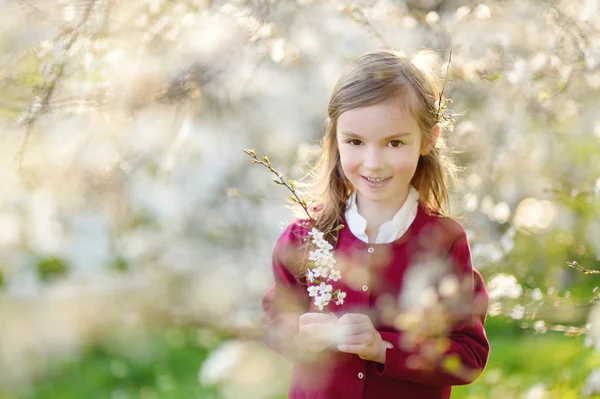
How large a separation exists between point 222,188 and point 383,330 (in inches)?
91.7

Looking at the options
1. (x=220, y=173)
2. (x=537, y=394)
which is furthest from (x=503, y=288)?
(x=220, y=173)

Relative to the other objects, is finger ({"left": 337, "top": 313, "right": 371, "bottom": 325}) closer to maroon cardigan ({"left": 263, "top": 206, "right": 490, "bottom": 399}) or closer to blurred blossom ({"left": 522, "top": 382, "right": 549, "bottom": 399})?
maroon cardigan ({"left": 263, "top": 206, "right": 490, "bottom": 399})

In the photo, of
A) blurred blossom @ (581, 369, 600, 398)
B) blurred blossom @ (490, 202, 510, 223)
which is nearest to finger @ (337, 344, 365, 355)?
blurred blossom @ (581, 369, 600, 398)

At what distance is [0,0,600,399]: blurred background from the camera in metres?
2.22

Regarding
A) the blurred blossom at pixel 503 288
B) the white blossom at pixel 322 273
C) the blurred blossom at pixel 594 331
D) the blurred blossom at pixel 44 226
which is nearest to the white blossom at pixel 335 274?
the white blossom at pixel 322 273

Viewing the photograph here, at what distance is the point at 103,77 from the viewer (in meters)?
Result: 2.21

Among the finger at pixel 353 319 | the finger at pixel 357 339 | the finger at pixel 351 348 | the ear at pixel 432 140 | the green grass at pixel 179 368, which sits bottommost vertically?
the green grass at pixel 179 368

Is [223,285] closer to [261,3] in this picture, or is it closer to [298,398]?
[261,3]

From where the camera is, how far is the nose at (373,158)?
1.49 m

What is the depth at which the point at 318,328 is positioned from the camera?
1488 millimetres

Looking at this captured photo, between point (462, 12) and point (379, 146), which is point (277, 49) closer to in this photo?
point (462, 12)

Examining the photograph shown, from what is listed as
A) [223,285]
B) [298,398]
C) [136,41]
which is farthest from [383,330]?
[223,285]

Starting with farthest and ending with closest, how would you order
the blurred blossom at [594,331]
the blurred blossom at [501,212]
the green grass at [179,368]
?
1. the blurred blossom at [501,212]
2. the green grass at [179,368]
3. the blurred blossom at [594,331]

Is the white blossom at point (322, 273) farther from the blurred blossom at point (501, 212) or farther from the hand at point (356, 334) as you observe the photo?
the blurred blossom at point (501, 212)
